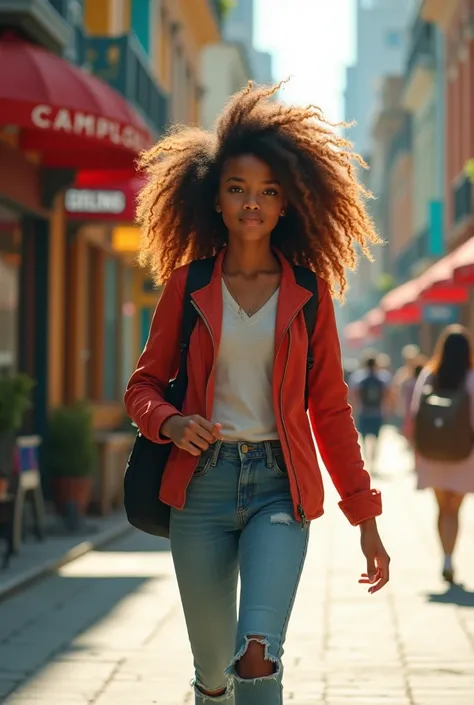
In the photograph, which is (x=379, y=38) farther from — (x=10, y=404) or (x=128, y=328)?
(x=10, y=404)

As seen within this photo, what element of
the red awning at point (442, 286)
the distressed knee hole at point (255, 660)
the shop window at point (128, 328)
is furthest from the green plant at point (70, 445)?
the distressed knee hole at point (255, 660)

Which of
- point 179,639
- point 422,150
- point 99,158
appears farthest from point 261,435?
point 422,150

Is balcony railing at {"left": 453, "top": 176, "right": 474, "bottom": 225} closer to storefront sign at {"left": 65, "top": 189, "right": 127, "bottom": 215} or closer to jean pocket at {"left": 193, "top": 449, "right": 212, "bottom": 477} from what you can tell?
storefront sign at {"left": 65, "top": 189, "right": 127, "bottom": 215}

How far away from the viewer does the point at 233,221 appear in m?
4.87

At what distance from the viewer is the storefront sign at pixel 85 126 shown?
12.2 m

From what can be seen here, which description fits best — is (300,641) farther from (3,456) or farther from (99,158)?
(99,158)

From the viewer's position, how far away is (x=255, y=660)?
14.1ft

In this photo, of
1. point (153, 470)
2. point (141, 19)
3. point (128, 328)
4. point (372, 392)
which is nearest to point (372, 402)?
point (372, 392)

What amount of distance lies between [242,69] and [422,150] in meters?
9.22

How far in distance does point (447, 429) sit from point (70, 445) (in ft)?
16.9

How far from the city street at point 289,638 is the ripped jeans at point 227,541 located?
7.45 feet

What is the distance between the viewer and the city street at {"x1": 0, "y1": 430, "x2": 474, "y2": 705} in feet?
23.5

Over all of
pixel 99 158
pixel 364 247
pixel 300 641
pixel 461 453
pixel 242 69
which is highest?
pixel 242 69

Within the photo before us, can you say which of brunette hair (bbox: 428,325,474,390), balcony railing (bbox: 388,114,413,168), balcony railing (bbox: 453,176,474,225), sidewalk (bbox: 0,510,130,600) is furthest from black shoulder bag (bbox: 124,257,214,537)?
balcony railing (bbox: 388,114,413,168)
